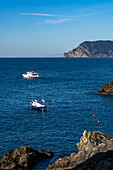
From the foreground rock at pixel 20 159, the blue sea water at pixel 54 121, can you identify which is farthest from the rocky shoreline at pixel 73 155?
the blue sea water at pixel 54 121

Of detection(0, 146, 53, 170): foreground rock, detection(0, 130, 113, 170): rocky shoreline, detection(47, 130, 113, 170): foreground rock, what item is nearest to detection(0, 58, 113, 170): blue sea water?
detection(0, 146, 53, 170): foreground rock

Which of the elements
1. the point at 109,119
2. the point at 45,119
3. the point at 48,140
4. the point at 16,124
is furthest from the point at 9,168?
the point at 109,119

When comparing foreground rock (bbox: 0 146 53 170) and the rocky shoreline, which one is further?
foreground rock (bbox: 0 146 53 170)

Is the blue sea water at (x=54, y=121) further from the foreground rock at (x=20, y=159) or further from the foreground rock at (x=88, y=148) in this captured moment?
the foreground rock at (x=88, y=148)

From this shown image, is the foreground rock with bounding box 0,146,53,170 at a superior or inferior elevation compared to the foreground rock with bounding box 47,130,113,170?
inferior

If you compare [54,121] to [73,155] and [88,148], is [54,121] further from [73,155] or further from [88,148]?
[88,148]

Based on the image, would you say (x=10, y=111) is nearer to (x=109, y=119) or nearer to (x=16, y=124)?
(x=16, y=124)

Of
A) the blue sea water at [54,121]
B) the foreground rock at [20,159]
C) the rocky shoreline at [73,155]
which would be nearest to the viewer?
the rocky shoreline at [73,155]

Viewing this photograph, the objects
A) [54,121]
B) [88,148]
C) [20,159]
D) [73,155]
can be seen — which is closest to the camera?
[88,148]

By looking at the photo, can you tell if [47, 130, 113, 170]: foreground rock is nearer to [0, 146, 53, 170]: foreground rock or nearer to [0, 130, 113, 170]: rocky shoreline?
[0, 130, 113, 170]: rocky shoreline

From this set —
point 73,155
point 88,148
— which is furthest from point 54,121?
point 88,148

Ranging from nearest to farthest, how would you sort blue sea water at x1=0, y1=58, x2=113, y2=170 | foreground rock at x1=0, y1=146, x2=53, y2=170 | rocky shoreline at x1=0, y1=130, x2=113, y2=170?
rocky shoreline at x1=0, y1=130, x2=113, y2=170 → foreground rock at x1=0, y1=146, x2=53, y2=170 → blue sea water at x1=0, y1=58, x2=113, y2=170

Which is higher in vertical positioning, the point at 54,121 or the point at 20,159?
the point at 54,121

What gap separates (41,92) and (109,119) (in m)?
49.2
